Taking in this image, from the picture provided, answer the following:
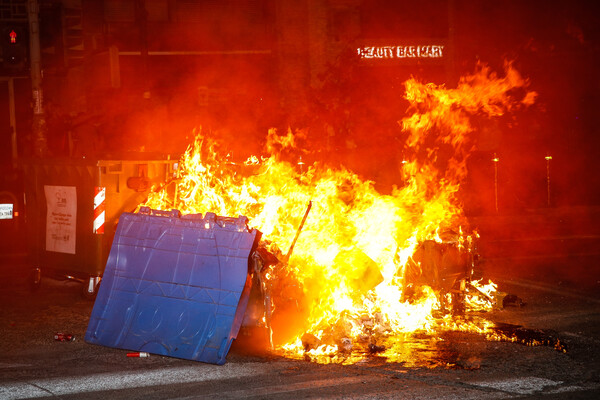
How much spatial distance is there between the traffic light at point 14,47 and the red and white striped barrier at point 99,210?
5623 millimetres

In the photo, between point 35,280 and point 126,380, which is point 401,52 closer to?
point 35,280

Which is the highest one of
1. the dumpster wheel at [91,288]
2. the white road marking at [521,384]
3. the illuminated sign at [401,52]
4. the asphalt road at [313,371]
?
the illuminated sign at [401,52]

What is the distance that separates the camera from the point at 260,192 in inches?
339

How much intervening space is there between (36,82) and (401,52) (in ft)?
45.8

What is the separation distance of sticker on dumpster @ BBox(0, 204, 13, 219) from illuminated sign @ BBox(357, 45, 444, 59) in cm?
1358

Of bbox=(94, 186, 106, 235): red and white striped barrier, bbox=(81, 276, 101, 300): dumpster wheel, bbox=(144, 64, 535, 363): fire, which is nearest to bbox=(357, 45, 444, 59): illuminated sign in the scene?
bbox=(144, 64, 535, 363): fire

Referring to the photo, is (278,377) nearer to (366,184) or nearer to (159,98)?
(366,184)

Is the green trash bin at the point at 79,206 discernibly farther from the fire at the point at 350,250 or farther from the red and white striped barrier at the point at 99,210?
the fire at the point at 350,250

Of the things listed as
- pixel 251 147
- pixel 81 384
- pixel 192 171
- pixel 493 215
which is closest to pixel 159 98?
pixel 251 147

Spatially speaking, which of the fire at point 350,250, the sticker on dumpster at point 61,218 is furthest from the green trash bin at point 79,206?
the fire at point 350,250

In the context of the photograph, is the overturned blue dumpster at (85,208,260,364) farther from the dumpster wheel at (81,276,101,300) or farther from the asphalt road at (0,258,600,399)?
the dumpster wheel at (81,276,101,300)

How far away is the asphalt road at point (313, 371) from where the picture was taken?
584 cm

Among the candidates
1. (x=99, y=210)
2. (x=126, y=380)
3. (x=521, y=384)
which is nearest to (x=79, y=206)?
(x=99, y=210)

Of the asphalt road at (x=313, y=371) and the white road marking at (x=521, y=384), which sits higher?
the asphalt road at (x=313, y=371)
